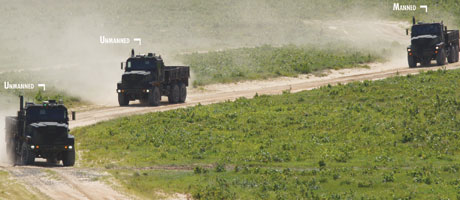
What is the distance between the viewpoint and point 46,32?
114 metres

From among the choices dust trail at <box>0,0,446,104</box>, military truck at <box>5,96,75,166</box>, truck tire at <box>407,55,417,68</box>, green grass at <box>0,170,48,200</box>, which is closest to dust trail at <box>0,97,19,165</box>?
military truck at <box>5,96,75,166</box>

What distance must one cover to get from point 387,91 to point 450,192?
24972 mm

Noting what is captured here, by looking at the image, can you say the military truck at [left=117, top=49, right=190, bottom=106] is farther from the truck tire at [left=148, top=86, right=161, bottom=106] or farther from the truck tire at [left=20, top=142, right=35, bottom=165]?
the truck tire at [left=20, top=142, right=35, bottom=165]

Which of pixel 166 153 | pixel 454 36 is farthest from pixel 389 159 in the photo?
pixel 454 36

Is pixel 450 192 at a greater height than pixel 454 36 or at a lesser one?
lesser

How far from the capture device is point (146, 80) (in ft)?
171

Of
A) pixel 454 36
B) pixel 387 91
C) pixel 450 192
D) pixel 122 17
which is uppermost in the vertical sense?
pixel 122 17

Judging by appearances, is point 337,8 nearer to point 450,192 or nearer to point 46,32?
point 46,32

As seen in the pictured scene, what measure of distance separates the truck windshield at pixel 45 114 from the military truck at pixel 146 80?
16565 millimetres

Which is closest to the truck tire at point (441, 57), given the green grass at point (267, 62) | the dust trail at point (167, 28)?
the green grass at point (267, 62)

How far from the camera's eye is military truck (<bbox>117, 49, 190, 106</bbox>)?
172ft

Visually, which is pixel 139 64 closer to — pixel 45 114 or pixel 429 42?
pixel 45 114

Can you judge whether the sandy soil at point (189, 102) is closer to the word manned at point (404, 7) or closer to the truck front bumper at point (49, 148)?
the truck front bumper at point (49, 148)

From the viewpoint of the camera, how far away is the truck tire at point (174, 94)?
55.3 m
